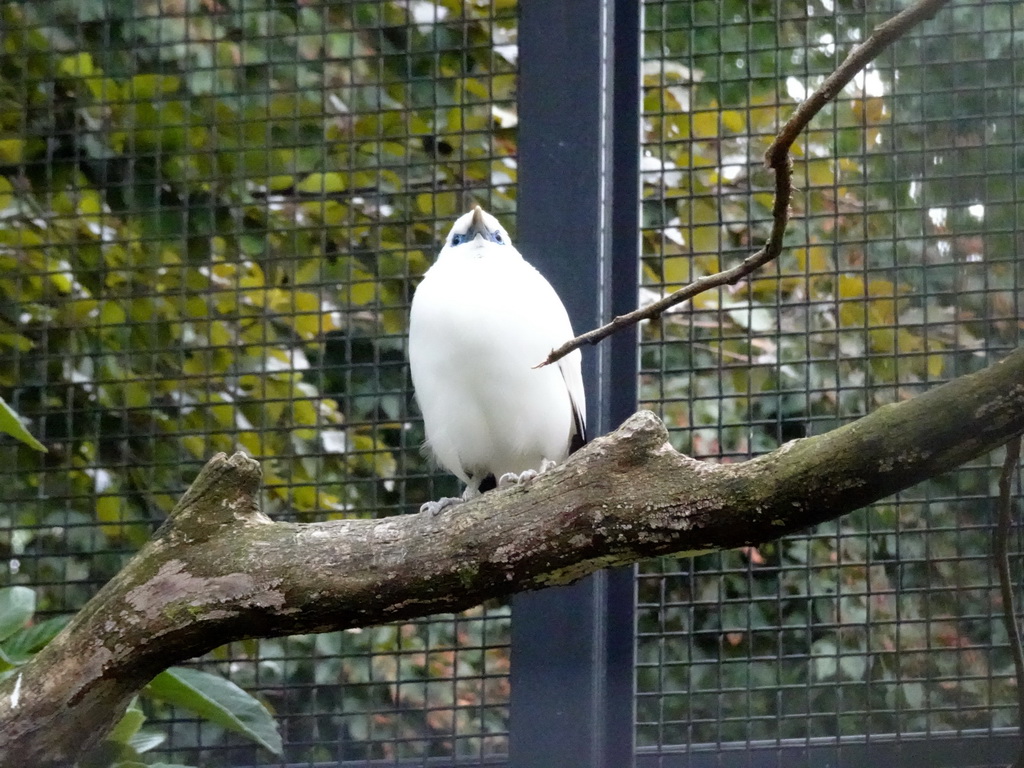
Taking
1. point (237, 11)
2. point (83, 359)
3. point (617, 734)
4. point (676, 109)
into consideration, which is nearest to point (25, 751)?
point (617, 734)

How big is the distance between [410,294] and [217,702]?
1.37 meters

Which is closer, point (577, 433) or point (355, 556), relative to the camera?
point (355, 556)

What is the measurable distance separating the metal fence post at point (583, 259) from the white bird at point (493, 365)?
0.20 ft

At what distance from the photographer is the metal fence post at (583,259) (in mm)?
2395

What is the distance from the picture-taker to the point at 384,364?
9.93 ft

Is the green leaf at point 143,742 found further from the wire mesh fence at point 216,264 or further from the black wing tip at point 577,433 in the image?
the black wing tip at point 577,433

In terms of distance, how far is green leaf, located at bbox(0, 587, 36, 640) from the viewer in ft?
7.44

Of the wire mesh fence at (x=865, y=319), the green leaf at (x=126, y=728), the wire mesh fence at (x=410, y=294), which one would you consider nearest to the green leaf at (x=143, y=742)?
the green leaf at (x=126, y=728)

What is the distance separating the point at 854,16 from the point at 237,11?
1.41 meters

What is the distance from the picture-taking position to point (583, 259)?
2561mm

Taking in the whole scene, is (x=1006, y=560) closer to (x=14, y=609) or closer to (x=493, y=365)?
(x=493, y=365)

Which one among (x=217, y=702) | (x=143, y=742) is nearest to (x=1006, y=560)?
(x=217, y=702)

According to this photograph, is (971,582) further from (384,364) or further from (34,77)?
(34,77)

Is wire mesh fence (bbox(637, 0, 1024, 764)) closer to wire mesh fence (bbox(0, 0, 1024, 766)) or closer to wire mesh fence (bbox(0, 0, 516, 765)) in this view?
wire mesh fence (bbox(0, 0, 1024, 766))
